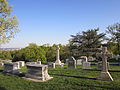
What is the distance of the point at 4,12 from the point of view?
1723 cm

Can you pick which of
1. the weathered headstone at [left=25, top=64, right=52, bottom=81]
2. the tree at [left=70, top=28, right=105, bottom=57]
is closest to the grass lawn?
the weathered headstone at [left=25, top=64, right=52, bottom=81]

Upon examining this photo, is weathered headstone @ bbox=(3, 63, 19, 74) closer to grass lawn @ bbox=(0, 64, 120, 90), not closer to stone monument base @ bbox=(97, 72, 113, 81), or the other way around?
grass lawn @ bbox=(0, 64, 120, 90)

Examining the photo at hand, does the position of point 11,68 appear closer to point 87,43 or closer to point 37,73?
point 37,73

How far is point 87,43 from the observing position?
1205 inches

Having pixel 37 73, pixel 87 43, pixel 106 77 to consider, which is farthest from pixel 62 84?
pixel 87 43

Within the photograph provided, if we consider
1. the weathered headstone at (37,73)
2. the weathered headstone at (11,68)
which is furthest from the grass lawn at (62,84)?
the weathered headstone at (11,68)

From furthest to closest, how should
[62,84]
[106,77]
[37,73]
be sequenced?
[37,73] → [106,77] → [62,84]

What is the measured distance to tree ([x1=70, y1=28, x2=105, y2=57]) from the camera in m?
29.7

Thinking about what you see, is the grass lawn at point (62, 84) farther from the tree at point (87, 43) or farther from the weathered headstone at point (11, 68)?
the tree at point (87, 43)

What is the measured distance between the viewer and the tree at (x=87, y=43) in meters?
29.7

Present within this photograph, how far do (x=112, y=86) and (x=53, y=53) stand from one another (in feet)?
88.4

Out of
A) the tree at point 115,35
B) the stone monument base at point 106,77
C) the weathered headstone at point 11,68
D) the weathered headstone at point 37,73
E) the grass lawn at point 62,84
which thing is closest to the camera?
the grass lawn at point 62,84

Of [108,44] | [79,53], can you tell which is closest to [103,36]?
[108,44]

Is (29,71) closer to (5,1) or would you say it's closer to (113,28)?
(5,1)
